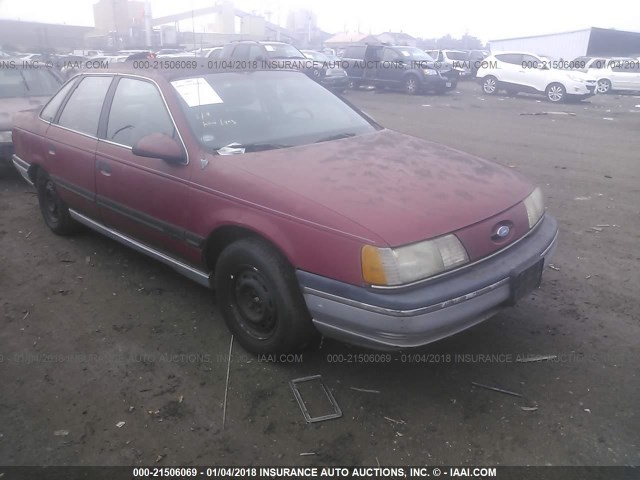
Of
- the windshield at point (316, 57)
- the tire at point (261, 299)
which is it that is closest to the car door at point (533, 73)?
the windshield at point (316, 57)

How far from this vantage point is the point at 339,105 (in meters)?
4.03

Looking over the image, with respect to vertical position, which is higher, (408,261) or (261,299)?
(408,261)

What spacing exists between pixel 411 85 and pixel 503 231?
17.0 metres

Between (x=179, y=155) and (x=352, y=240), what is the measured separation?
1.31 meters

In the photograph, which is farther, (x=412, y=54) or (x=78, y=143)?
(x=412, y=54)

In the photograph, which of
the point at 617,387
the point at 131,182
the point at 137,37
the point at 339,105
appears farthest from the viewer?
the point at 137,37

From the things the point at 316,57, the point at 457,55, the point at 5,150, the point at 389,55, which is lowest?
the point at 5,150

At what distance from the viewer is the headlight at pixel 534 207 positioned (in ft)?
9.86

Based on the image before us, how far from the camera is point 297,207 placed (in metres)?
2.58

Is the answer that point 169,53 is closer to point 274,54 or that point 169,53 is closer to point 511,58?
point 274,54

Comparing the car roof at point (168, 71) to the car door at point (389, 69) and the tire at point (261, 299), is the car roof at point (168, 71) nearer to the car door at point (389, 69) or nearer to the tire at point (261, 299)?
the tire at point (261, 299)

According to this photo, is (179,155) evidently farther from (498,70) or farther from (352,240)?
(498,70)

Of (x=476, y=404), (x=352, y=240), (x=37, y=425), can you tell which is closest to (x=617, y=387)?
(x=476, y=404)

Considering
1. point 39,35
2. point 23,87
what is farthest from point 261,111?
point 39,35
